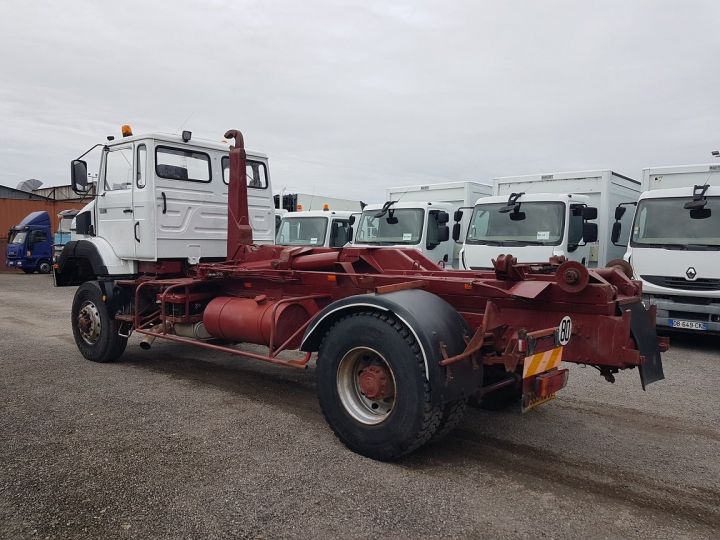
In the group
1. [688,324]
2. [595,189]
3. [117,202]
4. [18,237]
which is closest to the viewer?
[117,202]

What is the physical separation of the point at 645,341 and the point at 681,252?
497 cm

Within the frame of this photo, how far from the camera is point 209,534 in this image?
9.72 ft

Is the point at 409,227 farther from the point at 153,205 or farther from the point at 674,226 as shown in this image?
the point at 153,205

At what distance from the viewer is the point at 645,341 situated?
4.10 meters

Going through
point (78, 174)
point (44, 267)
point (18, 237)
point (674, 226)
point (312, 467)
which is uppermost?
point (78, 174)

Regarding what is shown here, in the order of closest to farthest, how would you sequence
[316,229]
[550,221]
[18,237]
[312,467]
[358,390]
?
1. [312,467]
2. [358,390]
3. [550,221]
4. [316,229]
5. [18,237]

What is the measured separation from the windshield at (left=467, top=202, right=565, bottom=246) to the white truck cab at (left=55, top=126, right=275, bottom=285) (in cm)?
437

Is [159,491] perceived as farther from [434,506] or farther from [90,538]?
[434,506]

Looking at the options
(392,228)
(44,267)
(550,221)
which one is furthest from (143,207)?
(44,267)

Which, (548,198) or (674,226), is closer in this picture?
(674,226)

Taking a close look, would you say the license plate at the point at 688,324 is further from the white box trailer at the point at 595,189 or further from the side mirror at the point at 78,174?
the side mirror at the point at 78,174

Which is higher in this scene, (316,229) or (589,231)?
(589,231)

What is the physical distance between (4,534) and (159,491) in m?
0.80

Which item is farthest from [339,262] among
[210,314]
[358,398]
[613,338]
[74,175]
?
[74,175]
